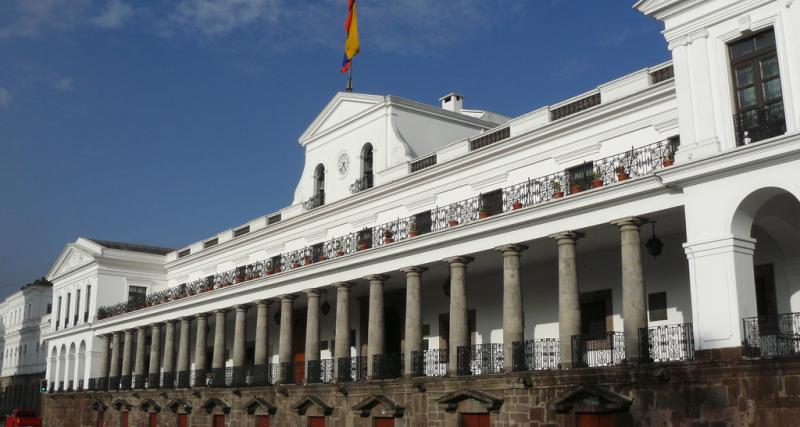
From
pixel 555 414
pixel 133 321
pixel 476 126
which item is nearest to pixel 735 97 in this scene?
pixel 555 414

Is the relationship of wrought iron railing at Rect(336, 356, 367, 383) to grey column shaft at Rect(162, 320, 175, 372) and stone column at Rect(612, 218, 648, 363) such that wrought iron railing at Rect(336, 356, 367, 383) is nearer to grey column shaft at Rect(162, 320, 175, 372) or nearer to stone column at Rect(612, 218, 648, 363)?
stone column at Rect(612, 218, 648, 363)

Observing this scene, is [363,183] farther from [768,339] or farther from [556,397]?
[768,339]

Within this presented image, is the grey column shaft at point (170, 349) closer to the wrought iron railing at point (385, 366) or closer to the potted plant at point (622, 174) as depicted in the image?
the wrought iron railing at point (385, 366)

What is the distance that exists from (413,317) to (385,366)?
2092 millimetres

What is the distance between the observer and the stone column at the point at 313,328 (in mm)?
31531

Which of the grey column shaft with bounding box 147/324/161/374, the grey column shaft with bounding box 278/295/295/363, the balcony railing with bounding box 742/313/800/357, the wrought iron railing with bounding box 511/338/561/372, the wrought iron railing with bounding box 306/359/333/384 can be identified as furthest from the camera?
the grey column shaft with bounding box 147/324/161/374

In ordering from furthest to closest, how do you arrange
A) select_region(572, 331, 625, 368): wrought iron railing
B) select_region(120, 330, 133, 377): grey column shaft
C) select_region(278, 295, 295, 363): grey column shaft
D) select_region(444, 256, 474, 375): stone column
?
select_region(120, 330, 133, 377): grey column shaft
select_region(278, 295, 295, 363): grey column shaft
select_region(444, 256, 474, 375): stone column
select_region(572, 331, 625, 368): wrought iron railing

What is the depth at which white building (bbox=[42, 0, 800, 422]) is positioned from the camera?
59.5ft

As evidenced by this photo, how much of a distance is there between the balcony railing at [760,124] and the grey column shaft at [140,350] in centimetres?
3424

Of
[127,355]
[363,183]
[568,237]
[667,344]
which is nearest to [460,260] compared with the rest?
[568,237]

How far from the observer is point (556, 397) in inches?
819

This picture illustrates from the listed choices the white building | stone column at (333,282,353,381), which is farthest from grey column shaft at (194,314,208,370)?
stone column at (333,282,353,381)

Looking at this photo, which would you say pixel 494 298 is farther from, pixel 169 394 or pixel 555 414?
pixel 169 394

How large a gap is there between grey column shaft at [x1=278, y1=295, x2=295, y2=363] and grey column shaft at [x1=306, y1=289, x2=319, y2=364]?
163 centimetres
